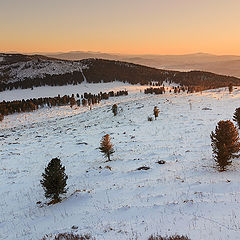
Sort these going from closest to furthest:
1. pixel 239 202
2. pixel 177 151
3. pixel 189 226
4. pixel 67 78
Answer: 1. pixel 189 226
2. pixel 239 202
3. pixel 177 151
4. pixel 67 78

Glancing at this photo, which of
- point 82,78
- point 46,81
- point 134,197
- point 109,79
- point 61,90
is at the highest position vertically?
point 82,78

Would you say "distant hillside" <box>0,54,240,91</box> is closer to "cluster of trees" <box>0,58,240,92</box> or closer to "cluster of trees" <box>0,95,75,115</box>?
"cluster of trees" <box>0,58,240,92</box>

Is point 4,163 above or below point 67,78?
below

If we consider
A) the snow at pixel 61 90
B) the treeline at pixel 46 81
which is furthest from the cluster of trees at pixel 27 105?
the treeline at pixel 46 81

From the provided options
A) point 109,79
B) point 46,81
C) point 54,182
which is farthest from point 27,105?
point 54,182

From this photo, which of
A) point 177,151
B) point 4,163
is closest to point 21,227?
point 177,151

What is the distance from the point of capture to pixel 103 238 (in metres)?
7.74

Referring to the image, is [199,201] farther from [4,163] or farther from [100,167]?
[4,163]

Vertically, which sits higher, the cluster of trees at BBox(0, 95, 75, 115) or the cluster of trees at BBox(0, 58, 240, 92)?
the cluster of trees at BBox(0, 58, 240, 92)

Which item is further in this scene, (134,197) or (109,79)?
(109,79)

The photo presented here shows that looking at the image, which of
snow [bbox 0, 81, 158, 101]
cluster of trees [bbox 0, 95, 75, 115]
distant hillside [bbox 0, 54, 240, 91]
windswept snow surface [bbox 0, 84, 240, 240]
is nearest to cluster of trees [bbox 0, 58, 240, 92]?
distant hillside [bbox 0, 54, 240, 91]

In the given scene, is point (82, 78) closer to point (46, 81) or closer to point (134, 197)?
point (46, 81)

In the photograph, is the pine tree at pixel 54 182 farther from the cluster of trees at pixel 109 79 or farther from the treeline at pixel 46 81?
the treeline at pixel 46 81

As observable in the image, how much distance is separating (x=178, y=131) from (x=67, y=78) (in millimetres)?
158973
